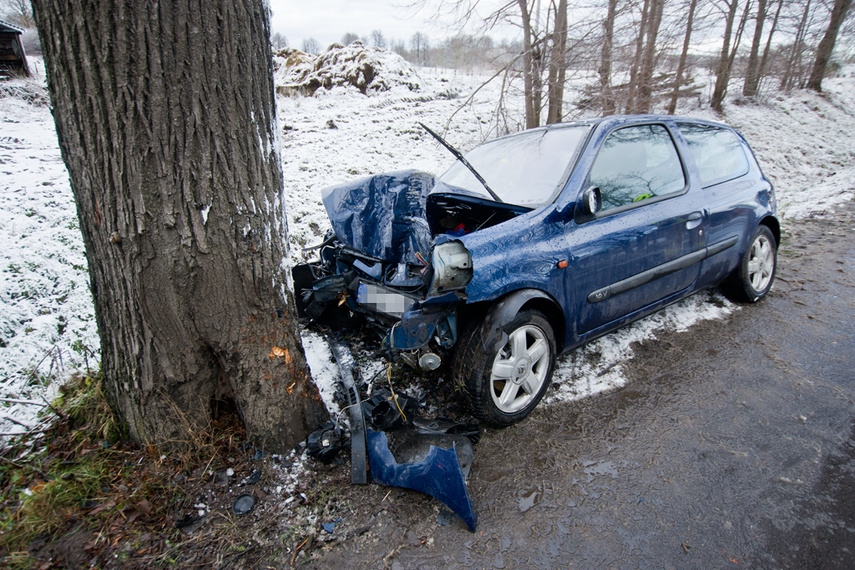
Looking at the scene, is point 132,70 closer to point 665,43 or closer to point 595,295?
point 595,295

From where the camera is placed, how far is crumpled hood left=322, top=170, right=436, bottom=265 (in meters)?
2.96

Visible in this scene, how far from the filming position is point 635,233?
2.70 m

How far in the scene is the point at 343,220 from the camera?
129 inches

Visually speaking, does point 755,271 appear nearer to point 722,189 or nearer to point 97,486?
point 722,189

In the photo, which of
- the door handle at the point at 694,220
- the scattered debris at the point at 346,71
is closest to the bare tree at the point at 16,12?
the scattered debris at the point at 346,71

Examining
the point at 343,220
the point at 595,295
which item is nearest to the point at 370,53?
the point at 343,220

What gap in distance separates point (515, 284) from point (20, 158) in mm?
7347

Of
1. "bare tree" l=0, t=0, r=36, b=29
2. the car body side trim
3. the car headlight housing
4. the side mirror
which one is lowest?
the car body side trim

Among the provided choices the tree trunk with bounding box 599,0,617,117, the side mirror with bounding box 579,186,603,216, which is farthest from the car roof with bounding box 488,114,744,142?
the tree trunk with bounding box 599,0,617,117

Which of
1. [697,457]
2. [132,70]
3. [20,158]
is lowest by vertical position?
[697,457]

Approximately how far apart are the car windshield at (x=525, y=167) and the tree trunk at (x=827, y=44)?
21.2 m

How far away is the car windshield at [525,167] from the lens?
103 inches

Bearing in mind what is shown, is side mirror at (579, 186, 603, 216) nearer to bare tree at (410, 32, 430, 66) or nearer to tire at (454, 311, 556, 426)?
tire at (454, 311, 556, 426)

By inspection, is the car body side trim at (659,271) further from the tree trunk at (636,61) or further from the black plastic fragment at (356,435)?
the tree trunk at (636,61)
